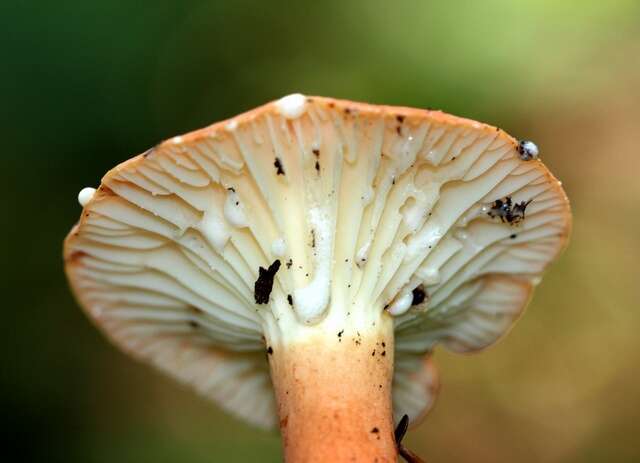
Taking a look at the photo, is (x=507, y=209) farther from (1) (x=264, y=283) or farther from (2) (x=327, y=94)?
(2) (x=327, y=94)

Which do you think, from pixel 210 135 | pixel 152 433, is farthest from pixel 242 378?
pixel 152 433

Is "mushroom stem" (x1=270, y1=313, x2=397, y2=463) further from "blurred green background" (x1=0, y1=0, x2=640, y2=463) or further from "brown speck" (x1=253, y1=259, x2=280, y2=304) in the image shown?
"blurred green background" (x1=0, y1=0, x2=640, y2=463)

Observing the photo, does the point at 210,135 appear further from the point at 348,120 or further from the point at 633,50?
the point at 633,50

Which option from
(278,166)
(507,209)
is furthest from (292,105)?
(507,209)

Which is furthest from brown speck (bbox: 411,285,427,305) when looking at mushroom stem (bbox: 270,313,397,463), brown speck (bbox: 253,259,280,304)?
brown speck (bbox: 253,259,280,304)

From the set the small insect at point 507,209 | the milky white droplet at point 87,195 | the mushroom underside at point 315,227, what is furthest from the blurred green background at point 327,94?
the small insect at point 507,209

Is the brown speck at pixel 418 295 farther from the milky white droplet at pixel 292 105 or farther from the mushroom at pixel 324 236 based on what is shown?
the milky white droplet at pixel 292 105
